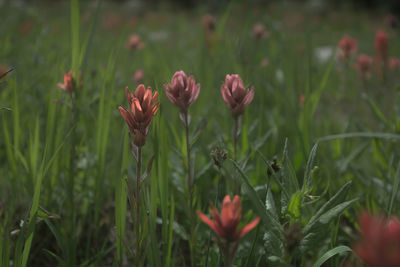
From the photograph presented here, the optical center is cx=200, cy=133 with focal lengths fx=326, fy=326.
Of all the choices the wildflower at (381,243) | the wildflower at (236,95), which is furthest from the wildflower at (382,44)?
the wildflower at (381,243)

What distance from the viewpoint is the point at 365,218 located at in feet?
1.16

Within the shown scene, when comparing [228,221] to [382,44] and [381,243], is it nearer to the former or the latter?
[381,243]

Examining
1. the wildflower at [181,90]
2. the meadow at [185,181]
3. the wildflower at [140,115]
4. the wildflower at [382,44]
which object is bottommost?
the meadow at [185,181]

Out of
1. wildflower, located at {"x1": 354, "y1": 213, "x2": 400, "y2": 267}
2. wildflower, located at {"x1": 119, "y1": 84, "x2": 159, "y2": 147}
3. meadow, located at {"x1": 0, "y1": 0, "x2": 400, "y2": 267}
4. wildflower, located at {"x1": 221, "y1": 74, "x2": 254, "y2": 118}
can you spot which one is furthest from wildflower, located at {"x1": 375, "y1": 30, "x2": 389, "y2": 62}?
wildflower, located at {"x1": 354, "y1": 213, "x2": 400, "y2": 267}

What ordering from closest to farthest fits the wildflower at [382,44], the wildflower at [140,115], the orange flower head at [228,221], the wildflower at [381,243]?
1. the wildflower at [381,243]
2. the orange flower head at [228,221]
3. the wildflower at [140,115]
4. the wildflower at [382,44]

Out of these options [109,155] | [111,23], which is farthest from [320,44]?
[109,155]

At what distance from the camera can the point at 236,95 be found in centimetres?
80

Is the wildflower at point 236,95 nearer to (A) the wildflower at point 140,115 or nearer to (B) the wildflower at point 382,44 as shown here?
(A) the wildflower at point 140,115

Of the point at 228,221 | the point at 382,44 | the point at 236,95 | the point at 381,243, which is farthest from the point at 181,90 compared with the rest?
the point at 382,44

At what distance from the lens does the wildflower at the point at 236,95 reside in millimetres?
796

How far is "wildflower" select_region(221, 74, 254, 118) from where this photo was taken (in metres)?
0.80

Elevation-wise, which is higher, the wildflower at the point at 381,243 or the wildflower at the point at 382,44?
the wildflower at the point at 382,44

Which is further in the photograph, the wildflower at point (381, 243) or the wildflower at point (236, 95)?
the wildflower at point (236, 95)

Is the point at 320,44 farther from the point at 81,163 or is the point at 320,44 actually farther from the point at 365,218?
the point at 365,218
